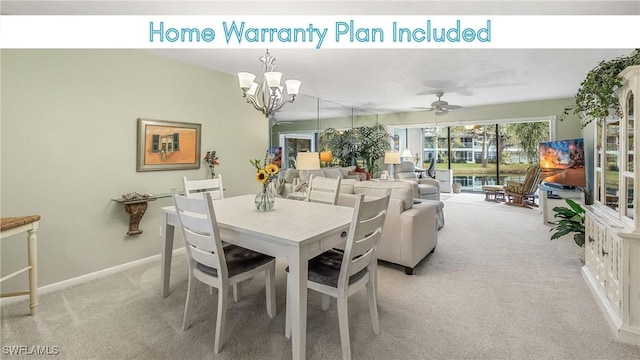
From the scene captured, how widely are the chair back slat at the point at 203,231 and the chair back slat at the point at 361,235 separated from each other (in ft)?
2.38

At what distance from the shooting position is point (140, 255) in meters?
3.17

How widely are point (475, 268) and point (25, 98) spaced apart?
171 inches

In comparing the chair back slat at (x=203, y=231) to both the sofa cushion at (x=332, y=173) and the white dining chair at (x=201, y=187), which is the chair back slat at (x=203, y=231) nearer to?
the white dining chair at (x=201, y=187)

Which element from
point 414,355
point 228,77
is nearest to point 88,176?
point 228,77

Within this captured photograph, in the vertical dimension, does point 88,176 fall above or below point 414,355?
above

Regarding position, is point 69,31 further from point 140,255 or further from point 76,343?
point 76,343

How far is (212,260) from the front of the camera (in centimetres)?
173

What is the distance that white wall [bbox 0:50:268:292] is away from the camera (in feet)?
7.77

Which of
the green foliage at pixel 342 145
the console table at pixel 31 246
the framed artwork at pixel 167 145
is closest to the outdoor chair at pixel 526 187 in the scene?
the green foliage at pixel 342 145

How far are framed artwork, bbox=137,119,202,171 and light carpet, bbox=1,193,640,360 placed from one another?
1.14 m

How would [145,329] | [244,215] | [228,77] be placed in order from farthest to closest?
[228,77] → [244,215] → [145,329]

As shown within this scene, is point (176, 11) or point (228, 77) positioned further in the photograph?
point (228, 77)

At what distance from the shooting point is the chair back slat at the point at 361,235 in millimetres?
1587

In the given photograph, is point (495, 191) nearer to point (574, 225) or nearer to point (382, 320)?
point (574, 225)
